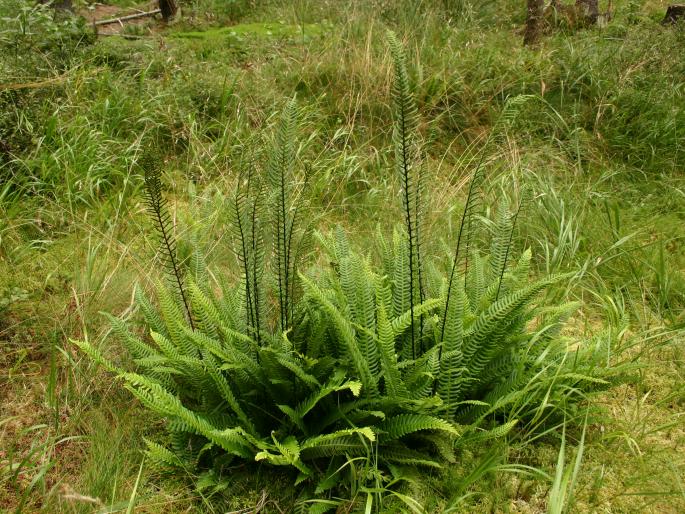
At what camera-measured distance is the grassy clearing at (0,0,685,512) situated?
6.86 ft

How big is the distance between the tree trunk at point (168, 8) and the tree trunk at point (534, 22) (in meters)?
5.34

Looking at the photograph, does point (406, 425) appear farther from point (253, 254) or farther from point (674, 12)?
point (674, 12)

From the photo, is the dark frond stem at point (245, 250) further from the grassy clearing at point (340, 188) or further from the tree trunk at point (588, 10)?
the tree trunk at point (588, 10)

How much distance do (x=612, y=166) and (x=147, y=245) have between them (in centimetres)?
334

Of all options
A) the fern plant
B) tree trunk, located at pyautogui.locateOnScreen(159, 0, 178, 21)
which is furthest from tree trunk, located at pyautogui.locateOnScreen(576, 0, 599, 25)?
the fern plant

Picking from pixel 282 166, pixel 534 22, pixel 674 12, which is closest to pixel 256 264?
pixel 282 166

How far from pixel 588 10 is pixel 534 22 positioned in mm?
1920

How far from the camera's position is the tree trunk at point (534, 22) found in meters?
6.18

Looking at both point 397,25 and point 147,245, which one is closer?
point 147,245

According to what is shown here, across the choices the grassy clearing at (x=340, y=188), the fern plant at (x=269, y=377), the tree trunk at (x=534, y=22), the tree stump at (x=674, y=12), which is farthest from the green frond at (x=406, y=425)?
the tree stump at (x=674, y=12)

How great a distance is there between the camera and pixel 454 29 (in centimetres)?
584

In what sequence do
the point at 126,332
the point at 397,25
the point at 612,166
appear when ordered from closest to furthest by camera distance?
the point at 126,332, the point at 612,166, the point at 397,25

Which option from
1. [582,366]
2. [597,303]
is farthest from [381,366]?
[597,303]

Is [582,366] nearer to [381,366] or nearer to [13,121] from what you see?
[381,366]
